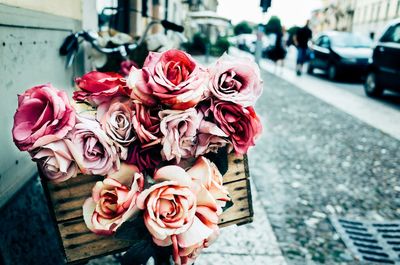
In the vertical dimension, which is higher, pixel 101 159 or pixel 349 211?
pixel 101 159

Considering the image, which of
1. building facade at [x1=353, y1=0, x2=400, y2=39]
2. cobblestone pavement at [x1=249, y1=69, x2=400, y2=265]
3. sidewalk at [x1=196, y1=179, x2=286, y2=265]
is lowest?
cobblestone pavement at [x1=249, y1=69, x2=400, y2=265]

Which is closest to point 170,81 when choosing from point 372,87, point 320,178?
point 320,178

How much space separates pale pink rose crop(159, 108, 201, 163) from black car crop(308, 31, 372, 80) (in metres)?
11.5

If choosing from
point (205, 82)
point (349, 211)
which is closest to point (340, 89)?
point (349, 211)

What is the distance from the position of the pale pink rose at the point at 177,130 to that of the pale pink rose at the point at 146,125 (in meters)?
0.03

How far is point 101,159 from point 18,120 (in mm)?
239

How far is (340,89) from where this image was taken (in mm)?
11039

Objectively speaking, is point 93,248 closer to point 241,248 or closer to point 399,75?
point 241,248

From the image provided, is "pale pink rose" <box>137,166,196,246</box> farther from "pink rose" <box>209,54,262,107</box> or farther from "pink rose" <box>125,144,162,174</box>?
"pink rose" <box>209,54,262,107</box>

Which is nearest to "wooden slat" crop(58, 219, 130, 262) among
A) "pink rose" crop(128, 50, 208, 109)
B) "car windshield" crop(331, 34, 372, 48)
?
"pink rose" crop(128, 50, 208, 109)

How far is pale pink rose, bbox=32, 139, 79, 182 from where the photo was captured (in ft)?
3.34

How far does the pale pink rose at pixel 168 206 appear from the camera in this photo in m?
1.00

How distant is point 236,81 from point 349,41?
525 inches

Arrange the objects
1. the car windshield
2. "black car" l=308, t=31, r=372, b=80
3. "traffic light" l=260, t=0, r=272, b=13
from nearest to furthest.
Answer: "traffic light" l=260, t=0, r=272, b=13, "black car" l=308, t=31, r=372, b=80, the car windshield
